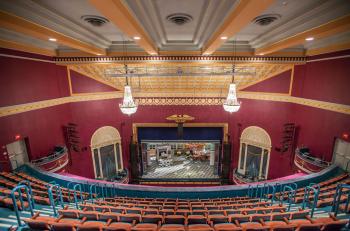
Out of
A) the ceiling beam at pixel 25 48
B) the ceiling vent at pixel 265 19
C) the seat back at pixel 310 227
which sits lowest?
the seat back at pixel 310 227

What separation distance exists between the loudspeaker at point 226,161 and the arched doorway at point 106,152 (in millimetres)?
7054

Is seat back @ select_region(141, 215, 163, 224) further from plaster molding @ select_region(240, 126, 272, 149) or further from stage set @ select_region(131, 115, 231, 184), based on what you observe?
plaster molding @ select_region(240, 126, 272, 149)

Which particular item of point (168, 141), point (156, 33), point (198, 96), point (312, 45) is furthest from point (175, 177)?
point (312, 45)

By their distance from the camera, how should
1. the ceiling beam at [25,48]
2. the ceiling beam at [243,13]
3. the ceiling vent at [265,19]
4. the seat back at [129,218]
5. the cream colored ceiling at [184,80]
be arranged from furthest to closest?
the cream colored ceiling at [184,80]
the ceiling beam at [25,48]
the ceiling vent at [265,19]
the seat back at [129,218]
the ceiling beam at [243,13]

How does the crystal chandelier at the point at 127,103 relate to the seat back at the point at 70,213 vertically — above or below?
above

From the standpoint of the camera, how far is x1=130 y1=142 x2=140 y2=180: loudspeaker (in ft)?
40.0

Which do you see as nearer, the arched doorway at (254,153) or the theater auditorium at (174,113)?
the theater auditorium at (174,113)

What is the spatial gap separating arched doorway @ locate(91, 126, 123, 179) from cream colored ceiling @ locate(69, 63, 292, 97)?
310 cm

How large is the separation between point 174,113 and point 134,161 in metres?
4.33

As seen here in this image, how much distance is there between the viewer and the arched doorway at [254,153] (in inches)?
433

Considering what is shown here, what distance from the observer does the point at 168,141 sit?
12602 millimetres

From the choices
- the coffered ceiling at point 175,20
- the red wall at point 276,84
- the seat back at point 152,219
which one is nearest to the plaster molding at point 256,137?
the red wall at point 276,84

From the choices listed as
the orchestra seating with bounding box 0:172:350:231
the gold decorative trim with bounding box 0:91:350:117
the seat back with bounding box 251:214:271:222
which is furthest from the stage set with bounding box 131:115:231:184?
the seat back with bounding box 251:214:271:222

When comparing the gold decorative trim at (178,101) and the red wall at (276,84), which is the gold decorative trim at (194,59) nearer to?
the red wall at (276,84)
